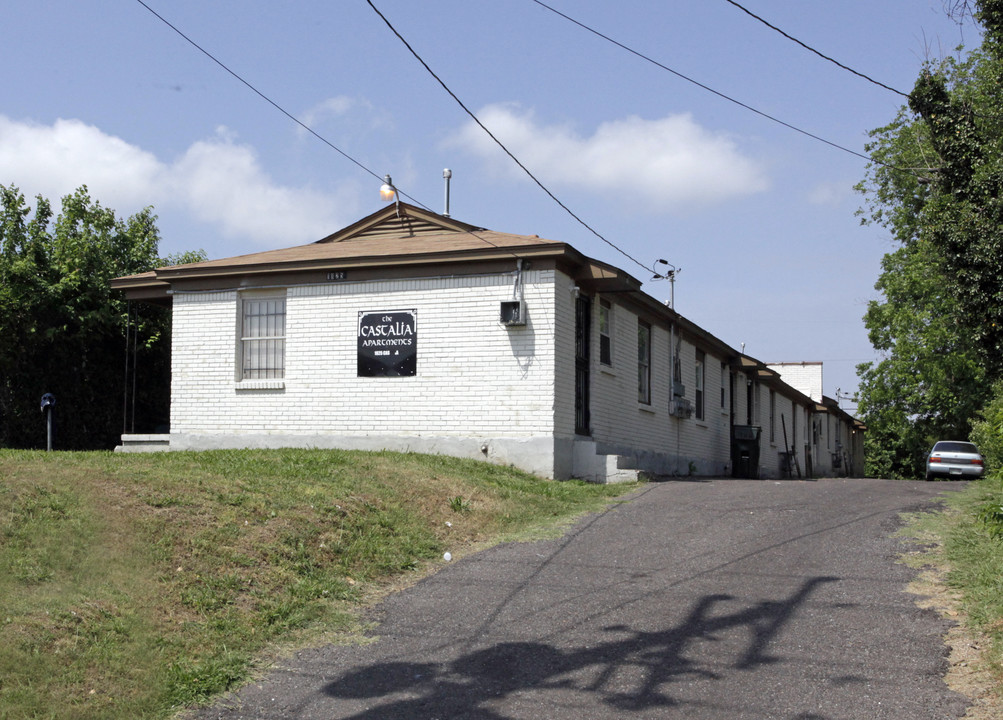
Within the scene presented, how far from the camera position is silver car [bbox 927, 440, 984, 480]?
29438 mm

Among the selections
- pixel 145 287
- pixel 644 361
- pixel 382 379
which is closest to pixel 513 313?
pixel 382 379

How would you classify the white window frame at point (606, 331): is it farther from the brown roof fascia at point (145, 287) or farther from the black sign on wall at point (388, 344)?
the brown roof fascia at point (145, 287)

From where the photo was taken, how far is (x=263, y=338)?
723 inches

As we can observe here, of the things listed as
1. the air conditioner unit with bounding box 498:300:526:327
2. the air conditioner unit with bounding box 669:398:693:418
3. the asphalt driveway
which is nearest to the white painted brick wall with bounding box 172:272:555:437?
the air conditioner unit with bounding box 498:300:526:327

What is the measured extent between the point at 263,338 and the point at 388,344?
260cm

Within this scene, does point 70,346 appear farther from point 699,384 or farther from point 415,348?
point 699,384

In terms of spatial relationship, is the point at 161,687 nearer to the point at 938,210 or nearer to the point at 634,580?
the point at 634,580

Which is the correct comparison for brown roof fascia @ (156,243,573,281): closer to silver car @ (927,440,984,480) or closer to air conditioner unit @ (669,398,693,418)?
air conditioner unit @ (669,398,693,418)

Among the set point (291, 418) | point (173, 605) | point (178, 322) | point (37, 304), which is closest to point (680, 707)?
point (173, 605)

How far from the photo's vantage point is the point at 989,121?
22.0 metres

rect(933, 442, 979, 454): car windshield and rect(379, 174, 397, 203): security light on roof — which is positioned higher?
rect(379, 174, 397, 203): security light on roof

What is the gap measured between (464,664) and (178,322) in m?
13.5

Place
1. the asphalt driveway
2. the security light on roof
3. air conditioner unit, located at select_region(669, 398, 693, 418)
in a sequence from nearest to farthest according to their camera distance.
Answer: the asphalt driveway → the security light on roof → air conditioner unit, located at select_region(669, 398, 693, 418)

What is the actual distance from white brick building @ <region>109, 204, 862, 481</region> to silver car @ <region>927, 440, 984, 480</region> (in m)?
13.7
